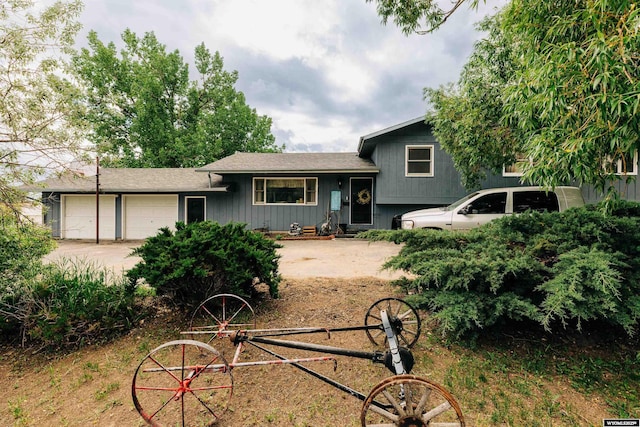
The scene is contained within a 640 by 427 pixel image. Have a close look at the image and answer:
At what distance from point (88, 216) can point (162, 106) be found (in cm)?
1201

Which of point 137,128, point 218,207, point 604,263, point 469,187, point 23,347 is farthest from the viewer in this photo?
point 137,128

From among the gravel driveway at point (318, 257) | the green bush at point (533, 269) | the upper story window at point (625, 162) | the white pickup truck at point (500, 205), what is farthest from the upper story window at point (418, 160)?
the green bush at point (533, 269)

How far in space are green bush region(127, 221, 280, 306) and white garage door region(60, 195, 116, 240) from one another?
11.6 m

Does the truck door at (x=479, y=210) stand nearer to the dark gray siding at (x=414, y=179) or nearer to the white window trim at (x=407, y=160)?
the dark gray siding at (x=414, y=179)

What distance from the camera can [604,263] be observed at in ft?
7.58

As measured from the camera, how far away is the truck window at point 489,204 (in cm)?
729

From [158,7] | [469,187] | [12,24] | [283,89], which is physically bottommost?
[469,187]

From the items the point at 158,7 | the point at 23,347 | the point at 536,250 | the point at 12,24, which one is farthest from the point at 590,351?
the point at 158,7

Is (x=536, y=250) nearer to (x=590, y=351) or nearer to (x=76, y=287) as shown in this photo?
(x=590, y=351)

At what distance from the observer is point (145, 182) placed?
12742 mm

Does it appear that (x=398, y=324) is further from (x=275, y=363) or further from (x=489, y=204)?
(x=489, y=204)

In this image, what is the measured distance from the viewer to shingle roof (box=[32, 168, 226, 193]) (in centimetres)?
1184

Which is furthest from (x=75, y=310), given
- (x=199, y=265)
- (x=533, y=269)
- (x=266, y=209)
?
(x=266, y=209)

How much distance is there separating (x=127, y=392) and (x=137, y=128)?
2237 cm
